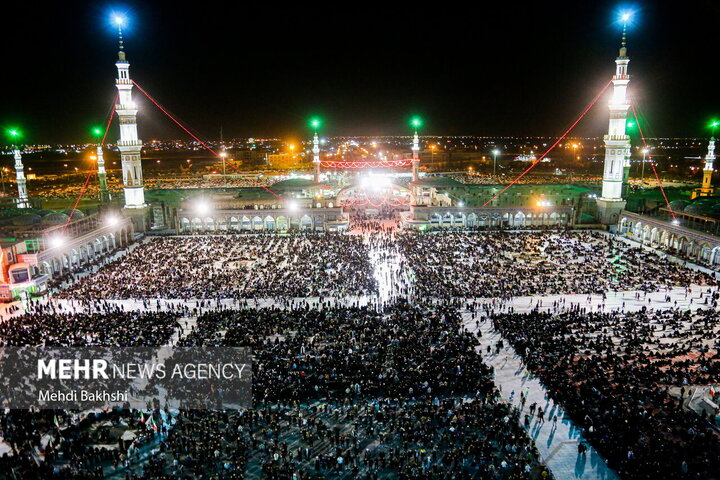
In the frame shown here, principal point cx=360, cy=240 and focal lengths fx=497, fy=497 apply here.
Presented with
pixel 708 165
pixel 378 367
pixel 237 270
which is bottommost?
pixel 378 367

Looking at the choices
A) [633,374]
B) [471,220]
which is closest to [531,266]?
[633,374]

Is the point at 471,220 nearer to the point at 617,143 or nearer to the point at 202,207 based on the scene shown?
the point at 617,143

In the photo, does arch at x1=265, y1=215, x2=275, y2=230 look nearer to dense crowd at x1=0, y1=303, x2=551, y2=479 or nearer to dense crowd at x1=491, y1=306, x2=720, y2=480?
dense crowd at x1=0, y1=303, x2=551, y2=479

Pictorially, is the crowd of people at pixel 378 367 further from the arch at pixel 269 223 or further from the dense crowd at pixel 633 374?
the arch at pixel 269 223

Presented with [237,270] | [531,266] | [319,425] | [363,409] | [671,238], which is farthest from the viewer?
[671,238]

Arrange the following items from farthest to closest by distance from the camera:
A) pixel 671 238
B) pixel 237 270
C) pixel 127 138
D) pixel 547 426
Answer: pixel 127 138 < pixel 671 238 < pixel 237 270 < pixel 547 426

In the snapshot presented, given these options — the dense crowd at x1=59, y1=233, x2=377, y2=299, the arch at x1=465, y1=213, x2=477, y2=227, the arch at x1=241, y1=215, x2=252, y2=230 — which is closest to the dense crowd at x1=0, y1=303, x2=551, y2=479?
the dense crowd at x1=59, y1=233, x2=377, y2=299

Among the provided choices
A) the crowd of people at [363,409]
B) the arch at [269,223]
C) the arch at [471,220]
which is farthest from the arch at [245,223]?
the crowd of people at [363,409]
